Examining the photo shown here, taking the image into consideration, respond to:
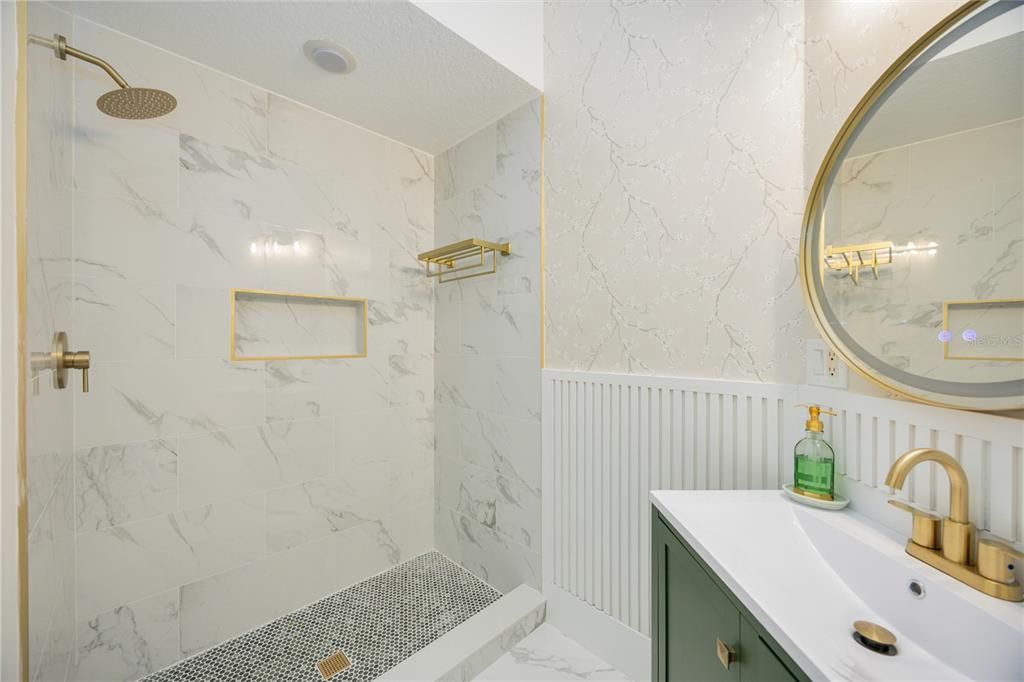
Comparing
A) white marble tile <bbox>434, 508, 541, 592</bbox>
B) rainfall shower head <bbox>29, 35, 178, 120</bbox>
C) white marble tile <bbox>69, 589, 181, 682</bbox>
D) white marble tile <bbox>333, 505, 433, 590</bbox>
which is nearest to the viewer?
rainfall shower head <bbox>29, 35, 178, 120</bbox>

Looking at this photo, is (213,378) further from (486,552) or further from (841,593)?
(841,593)

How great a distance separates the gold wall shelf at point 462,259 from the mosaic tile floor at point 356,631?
4.81ft

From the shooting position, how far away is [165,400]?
1.47 meters

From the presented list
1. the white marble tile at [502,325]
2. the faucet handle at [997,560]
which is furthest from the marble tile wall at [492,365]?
the faucet handle at [997,560]


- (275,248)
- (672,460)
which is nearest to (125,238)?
(275,248)

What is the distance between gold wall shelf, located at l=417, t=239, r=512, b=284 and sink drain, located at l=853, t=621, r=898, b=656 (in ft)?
5.11

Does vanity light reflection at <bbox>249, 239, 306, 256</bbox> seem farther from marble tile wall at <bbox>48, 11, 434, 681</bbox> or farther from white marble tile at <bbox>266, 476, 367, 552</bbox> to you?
white marble tile at <bbox>266, 476, 367, 552</bbox>

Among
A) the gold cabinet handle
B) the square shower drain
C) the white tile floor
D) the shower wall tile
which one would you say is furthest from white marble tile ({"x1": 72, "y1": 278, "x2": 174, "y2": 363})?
the gold cabinet handle

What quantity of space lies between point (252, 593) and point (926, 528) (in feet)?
6.92

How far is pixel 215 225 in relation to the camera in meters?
1.58

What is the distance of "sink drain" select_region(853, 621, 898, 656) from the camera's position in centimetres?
61

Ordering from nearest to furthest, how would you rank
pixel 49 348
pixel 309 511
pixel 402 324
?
pixel 49 348, pixel 309 511, pixel 402 324

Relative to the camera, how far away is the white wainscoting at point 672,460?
695 millimetres

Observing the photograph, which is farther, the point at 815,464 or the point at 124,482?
the point at 124,482
